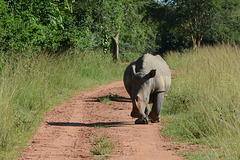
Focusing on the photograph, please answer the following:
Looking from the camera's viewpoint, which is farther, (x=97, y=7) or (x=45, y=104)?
(x=97, y=7)

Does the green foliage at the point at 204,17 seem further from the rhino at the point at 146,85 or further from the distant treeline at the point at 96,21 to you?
the rhino at the point at 146,85

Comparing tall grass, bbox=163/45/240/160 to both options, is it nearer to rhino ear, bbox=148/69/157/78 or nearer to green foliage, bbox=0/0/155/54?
rhino ear, bbox=148/69/157/78

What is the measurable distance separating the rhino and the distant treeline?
361cm

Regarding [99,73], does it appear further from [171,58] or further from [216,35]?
[216,35]

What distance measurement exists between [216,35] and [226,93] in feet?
55.8

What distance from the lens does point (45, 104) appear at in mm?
8562

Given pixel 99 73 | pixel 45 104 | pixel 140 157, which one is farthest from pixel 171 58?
pixel 140 157

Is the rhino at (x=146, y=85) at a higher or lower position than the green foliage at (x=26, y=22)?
lower

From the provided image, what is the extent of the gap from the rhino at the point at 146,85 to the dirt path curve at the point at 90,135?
1.22 ft

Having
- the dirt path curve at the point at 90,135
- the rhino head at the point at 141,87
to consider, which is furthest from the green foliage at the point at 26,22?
the rhino head at the point at 141,87

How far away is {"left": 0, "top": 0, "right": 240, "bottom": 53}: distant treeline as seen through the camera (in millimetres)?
10055

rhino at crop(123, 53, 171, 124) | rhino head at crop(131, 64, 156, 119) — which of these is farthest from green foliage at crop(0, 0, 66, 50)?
rhino head at crop(131, 64, 156, 119)

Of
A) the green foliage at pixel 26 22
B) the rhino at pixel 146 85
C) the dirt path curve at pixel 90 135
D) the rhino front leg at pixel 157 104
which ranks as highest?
the green foliage at pixel 26 22

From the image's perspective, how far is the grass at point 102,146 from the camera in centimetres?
520
